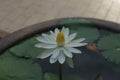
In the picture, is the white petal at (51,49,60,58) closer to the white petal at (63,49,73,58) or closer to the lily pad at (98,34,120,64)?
the white petal at (63,49,73,58)

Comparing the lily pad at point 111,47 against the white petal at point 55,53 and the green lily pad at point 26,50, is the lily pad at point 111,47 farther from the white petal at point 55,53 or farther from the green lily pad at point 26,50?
the white petal at point 55,53

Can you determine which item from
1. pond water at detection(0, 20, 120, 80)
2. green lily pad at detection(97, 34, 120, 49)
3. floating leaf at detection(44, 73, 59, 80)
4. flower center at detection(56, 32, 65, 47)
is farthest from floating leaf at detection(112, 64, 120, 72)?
flower center at detection(56, 32, 65, 47)

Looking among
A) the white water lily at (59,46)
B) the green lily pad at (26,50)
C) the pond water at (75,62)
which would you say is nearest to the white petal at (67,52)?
the white water lily at (59,46)

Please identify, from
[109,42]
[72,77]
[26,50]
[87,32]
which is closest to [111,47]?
[109,42]

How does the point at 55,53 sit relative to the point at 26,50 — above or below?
below

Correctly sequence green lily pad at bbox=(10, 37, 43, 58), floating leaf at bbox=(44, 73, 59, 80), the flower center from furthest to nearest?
green lily pad at bbox=(10, 37, 43, 58)
floating leaf at bbox=(44, 73, 59, 80)
the flower center

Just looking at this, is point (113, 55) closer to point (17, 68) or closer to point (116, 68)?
point (116, 68)

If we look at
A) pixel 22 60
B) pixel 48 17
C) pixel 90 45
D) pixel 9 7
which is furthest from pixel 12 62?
pixel 9 7
